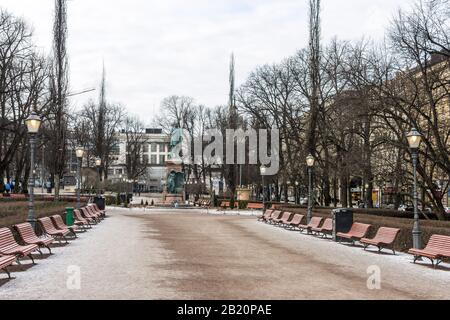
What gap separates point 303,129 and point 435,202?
67.8ft

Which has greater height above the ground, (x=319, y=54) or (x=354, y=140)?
(x=319, y=54)

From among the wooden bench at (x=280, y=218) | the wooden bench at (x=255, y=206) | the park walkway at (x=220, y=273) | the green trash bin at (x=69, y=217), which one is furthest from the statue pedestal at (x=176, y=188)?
the park walkway at (x=220, y=273)

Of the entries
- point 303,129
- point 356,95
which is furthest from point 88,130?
point 356,95

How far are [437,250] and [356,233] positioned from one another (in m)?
5.98

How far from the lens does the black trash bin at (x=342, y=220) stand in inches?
826

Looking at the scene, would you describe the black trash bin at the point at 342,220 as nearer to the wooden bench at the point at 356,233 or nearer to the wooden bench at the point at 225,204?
the wooden bench at the point at 356,233

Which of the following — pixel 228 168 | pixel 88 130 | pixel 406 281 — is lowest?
pixel 406 281

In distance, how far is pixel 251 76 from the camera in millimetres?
53094

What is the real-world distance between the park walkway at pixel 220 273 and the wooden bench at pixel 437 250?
0.33 meters

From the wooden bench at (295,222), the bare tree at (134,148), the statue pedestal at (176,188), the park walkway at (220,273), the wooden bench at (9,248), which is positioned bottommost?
the park walkway at (220,273)

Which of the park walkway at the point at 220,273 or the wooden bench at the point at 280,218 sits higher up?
the wooden bench at the point at 280,218

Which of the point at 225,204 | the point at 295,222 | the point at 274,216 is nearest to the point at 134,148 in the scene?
the point at 225,204
